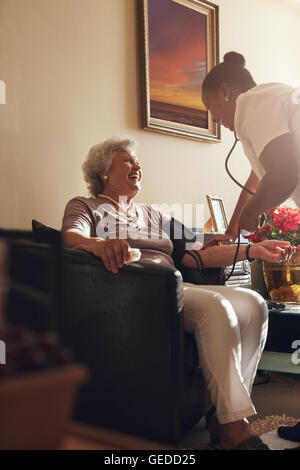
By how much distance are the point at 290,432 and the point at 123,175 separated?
1.13 meters

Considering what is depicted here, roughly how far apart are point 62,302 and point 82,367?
6 centimetres

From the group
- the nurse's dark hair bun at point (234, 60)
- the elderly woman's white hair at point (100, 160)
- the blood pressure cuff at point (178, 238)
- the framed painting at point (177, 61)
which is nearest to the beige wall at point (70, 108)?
the framed painting at point (177, 61)

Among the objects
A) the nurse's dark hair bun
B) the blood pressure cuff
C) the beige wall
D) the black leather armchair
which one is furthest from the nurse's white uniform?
the beige wall

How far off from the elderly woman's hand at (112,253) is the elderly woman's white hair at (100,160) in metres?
0.68

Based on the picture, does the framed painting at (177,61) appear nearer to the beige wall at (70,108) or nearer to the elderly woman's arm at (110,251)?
the beige wall at (70,108)

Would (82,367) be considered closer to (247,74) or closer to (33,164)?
(247,74)

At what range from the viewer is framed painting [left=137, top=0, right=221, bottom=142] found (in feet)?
8.33

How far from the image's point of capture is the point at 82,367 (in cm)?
39

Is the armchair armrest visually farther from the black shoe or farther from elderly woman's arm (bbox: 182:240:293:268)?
the black shoe

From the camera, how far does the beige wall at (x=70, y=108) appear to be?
1.96 m

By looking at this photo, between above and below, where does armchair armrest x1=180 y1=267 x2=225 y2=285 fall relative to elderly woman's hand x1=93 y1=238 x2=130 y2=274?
below

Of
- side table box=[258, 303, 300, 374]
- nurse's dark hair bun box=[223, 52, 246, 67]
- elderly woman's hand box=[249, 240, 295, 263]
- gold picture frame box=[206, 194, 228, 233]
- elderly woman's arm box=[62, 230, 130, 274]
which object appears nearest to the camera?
elderly woman's arm box=[62, 230, 130, 274]

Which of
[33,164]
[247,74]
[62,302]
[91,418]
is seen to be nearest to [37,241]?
[62,302]

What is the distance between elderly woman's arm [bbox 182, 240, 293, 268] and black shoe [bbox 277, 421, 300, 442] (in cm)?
61
